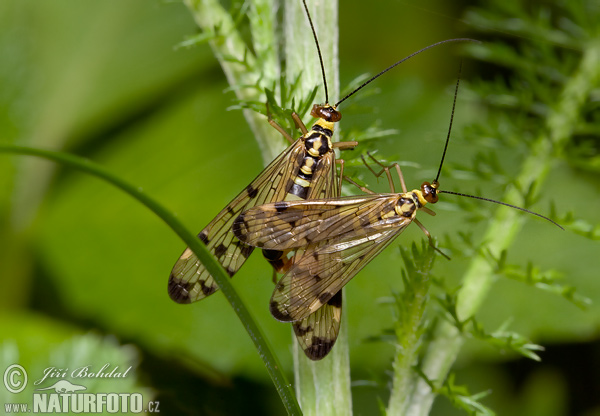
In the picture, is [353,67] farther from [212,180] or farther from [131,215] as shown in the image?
[131,215]

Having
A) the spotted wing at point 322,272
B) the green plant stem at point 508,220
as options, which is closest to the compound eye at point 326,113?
the spotted wing at point 322,272

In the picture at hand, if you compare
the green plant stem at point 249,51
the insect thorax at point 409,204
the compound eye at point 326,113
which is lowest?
the insect thorax at point 409,204

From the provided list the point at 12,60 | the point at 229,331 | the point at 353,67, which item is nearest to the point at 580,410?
the point at 229,331

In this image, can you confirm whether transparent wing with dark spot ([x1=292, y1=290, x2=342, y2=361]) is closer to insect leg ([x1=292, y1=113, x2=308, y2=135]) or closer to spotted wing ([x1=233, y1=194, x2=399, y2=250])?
spotted wing ([x1=233, y1=194, x2=399, y2=250])

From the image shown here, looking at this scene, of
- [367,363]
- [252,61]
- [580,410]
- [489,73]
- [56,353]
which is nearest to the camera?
[252,61]

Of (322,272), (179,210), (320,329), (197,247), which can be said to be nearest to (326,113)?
(322,272)

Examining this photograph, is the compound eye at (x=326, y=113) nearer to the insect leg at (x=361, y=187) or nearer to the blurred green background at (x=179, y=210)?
the insect leg at (x=361, y=187)

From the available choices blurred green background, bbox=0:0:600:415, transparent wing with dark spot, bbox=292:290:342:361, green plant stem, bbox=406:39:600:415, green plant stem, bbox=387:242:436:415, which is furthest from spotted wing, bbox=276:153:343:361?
blurred green background, bbox=0:0:600:415
